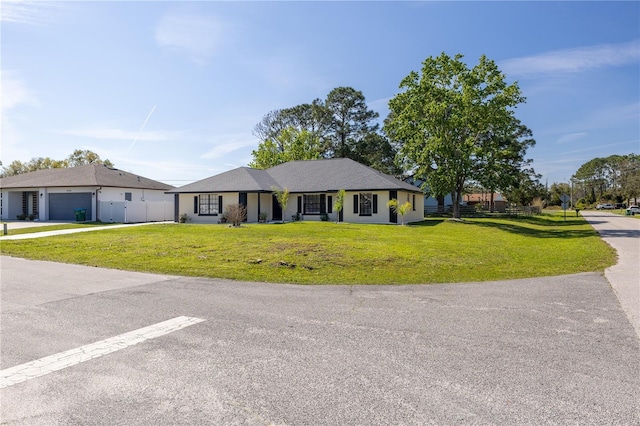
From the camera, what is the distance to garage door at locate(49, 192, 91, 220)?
105 feet

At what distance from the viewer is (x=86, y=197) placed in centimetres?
3197

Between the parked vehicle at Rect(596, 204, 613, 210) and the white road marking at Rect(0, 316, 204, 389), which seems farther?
the parked vehicle at Rect(596, 204, 613, 210)

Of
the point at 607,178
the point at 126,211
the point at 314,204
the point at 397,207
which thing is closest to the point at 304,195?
the point at 314,204

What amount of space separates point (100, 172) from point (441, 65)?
31.0 meters

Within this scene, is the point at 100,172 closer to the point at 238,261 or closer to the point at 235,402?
the point at 238,261

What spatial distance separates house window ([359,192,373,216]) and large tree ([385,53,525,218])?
6.15 m

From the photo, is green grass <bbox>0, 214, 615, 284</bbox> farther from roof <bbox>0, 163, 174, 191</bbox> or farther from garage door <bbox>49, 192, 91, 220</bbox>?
roof <bbox>0, 163, 174, 191</bbox>

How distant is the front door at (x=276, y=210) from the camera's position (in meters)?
31.3

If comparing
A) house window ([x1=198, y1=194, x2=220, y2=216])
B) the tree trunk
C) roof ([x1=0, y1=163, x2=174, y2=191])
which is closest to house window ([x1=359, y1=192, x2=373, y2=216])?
the tree trunk

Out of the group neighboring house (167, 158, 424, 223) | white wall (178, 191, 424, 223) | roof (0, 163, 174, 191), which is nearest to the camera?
white wall (178, 191, 424, 223)

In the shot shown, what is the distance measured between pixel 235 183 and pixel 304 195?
5.31 metres

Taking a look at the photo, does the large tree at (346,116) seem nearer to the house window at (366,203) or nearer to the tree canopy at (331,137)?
the tree canopy at (331,137)

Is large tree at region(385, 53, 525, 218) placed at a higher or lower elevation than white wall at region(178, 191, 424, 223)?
higher

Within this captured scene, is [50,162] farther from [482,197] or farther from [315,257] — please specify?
[482,197]
